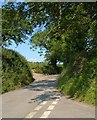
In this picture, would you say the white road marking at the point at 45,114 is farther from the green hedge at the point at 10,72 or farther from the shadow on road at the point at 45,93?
the green hedge at the point at 10,72

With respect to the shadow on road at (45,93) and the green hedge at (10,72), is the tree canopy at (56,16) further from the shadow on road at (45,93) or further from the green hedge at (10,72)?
the green hedge at (10,72)

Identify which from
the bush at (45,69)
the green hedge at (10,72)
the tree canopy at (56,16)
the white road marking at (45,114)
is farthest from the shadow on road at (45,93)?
the bush at (45,69)

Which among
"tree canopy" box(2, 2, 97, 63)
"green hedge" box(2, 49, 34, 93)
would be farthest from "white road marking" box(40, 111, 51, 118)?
"green hedge" box(2, 49, 34, 93)

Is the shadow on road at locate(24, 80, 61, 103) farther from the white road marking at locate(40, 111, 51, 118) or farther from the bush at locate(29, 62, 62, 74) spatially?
the bush at locate(29, 62, 62, 74)

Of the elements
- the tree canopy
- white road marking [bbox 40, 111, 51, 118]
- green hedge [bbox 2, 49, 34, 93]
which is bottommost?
white road marking [bbox 40, 111, 51, 118]

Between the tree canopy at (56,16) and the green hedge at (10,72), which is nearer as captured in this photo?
the tree canopy at (56,16)

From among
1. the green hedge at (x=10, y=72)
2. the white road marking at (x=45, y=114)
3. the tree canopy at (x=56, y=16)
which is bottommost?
the white road marking at (x=45, y=114)

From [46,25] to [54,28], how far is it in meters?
0.49

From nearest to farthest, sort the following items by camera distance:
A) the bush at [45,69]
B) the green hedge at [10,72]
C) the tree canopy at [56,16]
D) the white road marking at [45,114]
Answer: the white road marking at [45,114] < the tree canopy at [56,16] < the green hedge at [10,72] < the bush at [45,69]

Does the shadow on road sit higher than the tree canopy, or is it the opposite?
the tree canopy

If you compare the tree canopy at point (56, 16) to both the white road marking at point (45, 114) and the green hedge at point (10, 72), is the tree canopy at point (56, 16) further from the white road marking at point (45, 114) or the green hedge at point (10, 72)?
the white road marking at point (45, 114)

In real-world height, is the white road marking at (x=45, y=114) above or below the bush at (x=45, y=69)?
below

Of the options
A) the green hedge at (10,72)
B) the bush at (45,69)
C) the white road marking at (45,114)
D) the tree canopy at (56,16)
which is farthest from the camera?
the bush at (45,69)

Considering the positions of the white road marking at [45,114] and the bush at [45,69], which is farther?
the bush at [45,69]
